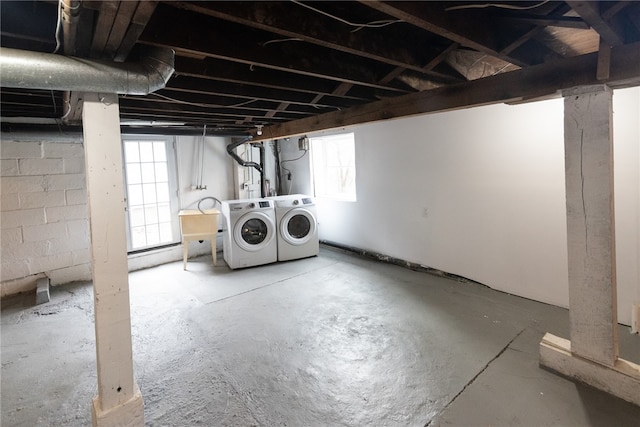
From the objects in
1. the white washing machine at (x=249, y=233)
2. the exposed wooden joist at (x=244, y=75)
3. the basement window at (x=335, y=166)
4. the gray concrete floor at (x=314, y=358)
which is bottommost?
the gray concrete floor at (x=314, y=358)

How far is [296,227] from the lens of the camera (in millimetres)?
4871

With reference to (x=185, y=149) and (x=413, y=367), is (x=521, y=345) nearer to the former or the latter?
(x=413, y=367)

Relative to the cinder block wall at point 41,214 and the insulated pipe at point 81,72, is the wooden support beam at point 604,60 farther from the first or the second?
the cinder block wall at point 41,214

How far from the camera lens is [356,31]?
1.56 metres

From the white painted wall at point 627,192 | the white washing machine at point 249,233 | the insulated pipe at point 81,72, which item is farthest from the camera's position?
the white washing machine at point 249,233

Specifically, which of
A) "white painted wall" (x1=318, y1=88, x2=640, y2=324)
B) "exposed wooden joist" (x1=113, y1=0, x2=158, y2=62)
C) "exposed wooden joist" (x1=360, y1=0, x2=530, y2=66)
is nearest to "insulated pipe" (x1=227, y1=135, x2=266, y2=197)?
"white painted wall" (x1=318, y1=88, x2=640, y2=324)

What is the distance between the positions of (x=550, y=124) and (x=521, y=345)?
1.85m

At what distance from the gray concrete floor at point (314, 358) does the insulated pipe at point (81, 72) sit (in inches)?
68.7

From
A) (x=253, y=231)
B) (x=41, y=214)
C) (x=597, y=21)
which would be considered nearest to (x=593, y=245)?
(x=597, y=21)

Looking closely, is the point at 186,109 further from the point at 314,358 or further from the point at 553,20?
the point at 553,20

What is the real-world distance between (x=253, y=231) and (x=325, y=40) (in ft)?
11.3

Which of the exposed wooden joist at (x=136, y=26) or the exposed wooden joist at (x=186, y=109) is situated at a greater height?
the exposed wooden joist at (x=186, y=109)

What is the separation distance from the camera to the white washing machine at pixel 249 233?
14.3 ft

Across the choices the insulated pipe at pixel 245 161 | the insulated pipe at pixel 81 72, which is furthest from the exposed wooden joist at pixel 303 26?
the insulated pipe at pixel 245 161
